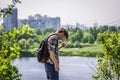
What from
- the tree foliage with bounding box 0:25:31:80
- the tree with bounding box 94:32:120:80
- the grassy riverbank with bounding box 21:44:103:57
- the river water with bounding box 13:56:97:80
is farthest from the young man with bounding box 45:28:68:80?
the grassy riverbank with bounding box 21:44:103:57

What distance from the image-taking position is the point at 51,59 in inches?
280

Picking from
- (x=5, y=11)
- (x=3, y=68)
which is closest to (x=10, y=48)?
(x=3, y=68)

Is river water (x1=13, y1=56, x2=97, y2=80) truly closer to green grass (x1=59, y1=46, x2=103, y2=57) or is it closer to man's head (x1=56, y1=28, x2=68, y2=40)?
man's head (x1=56, y1=28, x2=68, y2=40)

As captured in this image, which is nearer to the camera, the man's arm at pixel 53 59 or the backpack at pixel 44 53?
the man's arm at pixel 53 59

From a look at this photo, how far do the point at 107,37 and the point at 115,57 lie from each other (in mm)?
1162

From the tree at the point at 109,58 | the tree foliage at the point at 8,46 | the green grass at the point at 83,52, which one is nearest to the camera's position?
the tree foliage at the point at 8,46

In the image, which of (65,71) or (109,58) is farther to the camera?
(65,71)

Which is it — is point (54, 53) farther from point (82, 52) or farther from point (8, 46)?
point (82, 52)

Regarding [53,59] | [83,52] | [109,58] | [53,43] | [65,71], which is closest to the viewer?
[53,59]

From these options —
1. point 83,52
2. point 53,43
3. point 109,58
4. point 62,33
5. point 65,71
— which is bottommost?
point 83,52

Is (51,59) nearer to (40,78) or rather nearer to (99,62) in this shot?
(99,62)

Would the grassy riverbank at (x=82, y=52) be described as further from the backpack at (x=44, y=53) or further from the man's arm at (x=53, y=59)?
the man's arm at (x=53, y=59)

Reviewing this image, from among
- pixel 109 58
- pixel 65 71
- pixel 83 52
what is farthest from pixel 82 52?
pixel 109 58

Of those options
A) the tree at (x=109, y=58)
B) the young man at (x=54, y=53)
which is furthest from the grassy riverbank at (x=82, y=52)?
the young man at (x=54, y=53)
